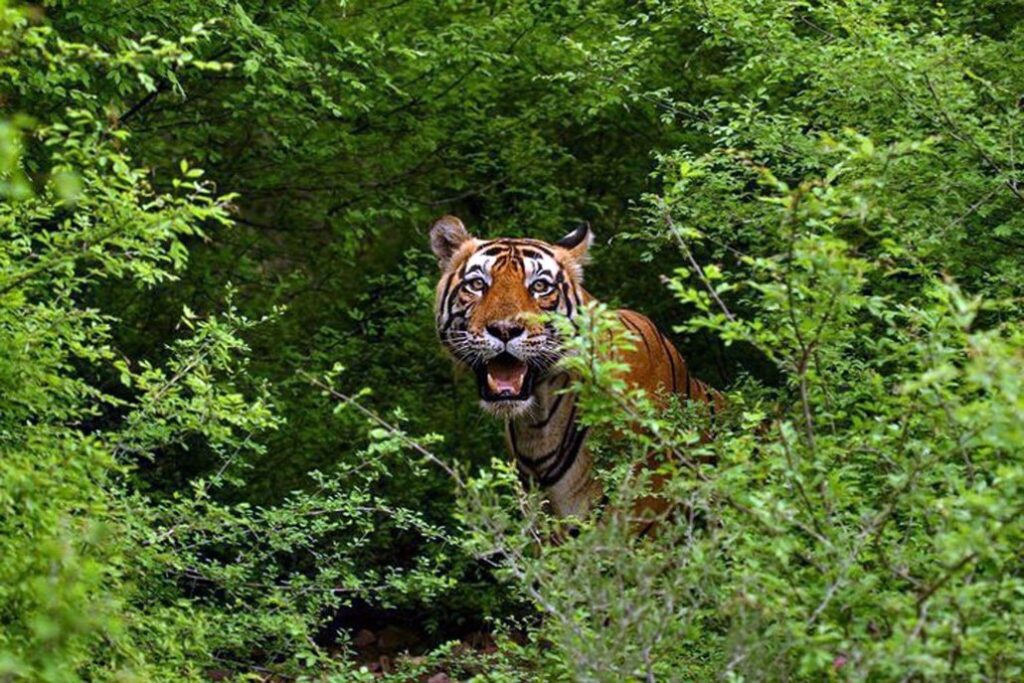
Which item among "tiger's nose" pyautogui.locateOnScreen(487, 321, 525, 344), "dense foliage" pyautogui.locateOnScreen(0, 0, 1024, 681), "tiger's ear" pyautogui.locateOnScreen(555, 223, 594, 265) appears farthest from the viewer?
"tiger's ear" pyautogui.locateOnScreen(555, 223, 594, 265)

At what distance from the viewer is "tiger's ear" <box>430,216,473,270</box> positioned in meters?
8.20

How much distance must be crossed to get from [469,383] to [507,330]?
2.95 m

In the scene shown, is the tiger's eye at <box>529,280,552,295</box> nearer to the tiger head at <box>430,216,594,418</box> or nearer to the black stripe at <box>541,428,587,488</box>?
the tiger head at <box>430,216,594,418</box>

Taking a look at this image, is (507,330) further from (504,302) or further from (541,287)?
(541,287)

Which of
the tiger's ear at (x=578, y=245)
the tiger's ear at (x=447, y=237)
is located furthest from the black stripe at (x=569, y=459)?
the tiger's ear at (x=447, y=237)

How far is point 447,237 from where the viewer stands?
822cm

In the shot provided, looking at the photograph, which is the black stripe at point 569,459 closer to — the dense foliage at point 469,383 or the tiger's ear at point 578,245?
the dense foliage at point 469,383

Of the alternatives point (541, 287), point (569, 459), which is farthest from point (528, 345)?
point (569, 459)

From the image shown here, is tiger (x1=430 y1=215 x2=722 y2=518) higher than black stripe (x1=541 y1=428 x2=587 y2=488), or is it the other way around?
tiger (x1=430 y1=215 x2=722 y2=518)

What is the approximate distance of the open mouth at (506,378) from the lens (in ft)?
24.7

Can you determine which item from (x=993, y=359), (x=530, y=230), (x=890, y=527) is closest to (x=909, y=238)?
(x=890, y=527)

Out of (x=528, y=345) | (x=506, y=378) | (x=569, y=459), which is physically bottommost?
(x=569, y=459)

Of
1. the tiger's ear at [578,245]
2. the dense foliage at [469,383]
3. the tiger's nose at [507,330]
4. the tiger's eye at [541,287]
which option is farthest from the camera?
the tiger's ear at [578,245]

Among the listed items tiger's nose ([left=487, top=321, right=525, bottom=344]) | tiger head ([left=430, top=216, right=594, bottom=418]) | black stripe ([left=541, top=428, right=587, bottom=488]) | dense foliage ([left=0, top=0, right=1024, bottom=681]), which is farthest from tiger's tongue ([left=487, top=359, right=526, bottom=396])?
black stripe ([left=541, top=428, right=587, bottom=488])
